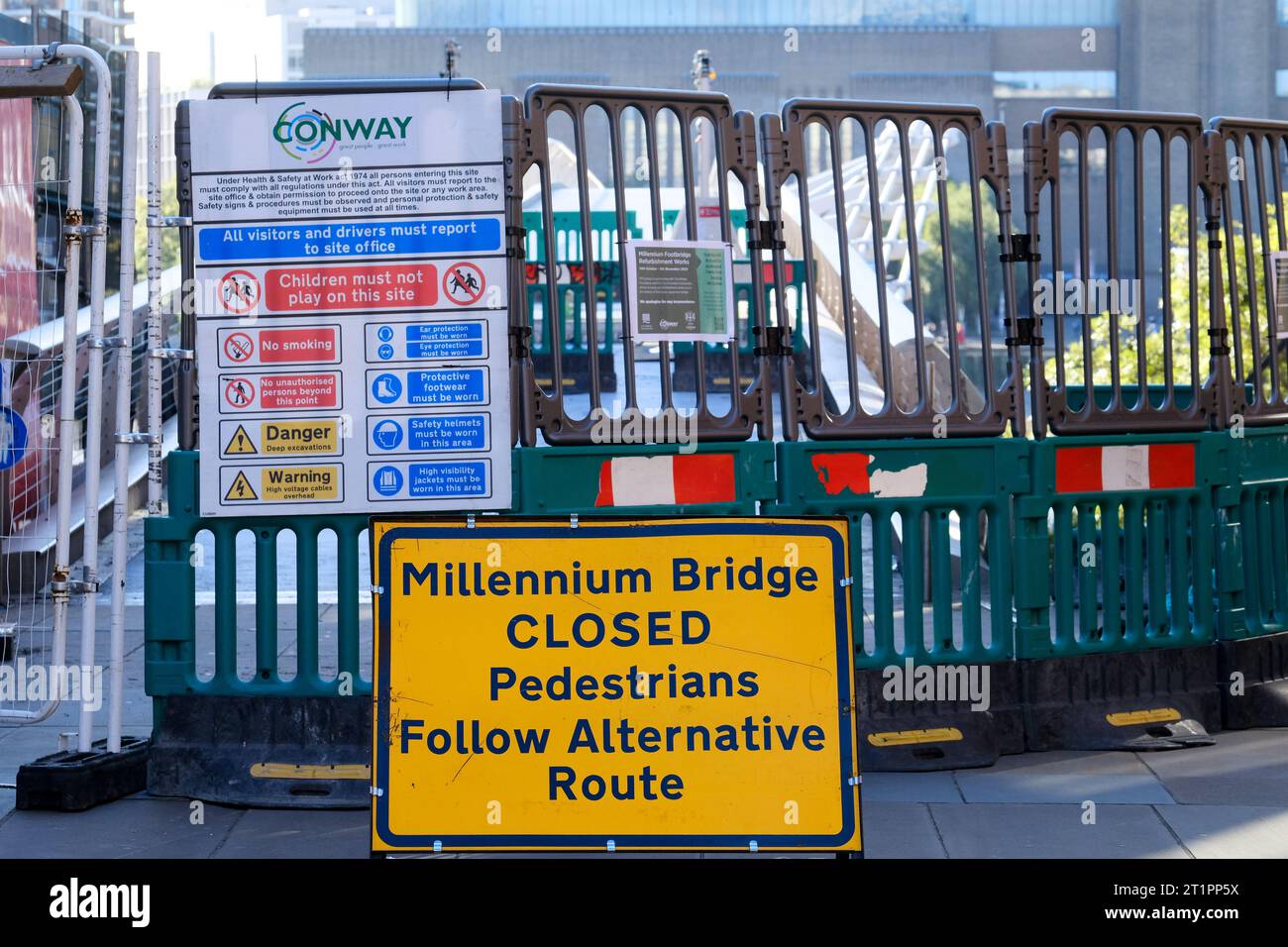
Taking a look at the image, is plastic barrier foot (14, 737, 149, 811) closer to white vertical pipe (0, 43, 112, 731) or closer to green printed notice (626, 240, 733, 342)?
white vertical pipe (0, 43, 112, 731)

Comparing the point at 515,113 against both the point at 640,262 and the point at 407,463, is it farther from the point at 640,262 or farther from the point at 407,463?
the point at 407,463

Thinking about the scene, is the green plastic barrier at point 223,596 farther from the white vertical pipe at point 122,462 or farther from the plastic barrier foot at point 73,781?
the plastic barrier foot at point 73,781

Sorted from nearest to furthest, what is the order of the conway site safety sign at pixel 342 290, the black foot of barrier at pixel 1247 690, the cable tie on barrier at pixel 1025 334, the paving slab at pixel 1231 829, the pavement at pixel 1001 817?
the paving slab at pixel 1231 829
the pavement at pixel 1001 817
the conway site safety sign at pixel 342 290
the cable tie on barrier at pixel 1025 334
the black foot of barrier at pixel 1247 690

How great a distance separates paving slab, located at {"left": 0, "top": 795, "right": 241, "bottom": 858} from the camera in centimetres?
561

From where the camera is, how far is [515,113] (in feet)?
20.9

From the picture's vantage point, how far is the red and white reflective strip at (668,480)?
651 centimetres

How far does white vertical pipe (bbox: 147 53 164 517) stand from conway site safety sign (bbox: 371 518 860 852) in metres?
1.77

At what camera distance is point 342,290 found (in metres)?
6.32

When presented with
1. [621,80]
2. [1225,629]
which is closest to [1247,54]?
[621,80]

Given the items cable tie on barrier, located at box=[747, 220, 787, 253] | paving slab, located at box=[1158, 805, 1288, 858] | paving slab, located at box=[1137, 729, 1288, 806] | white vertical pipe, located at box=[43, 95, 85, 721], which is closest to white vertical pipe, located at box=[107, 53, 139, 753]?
white vertical pipe, located at box=[43, 95, 85, 721]

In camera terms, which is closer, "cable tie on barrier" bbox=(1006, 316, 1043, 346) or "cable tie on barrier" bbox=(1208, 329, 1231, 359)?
"cable tie on barrier" bbox=(1006, 316, 1043, 346)

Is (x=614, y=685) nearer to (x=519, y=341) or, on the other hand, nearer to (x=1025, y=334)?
(x=519, y=341)

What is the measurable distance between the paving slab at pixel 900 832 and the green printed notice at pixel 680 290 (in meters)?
1.94

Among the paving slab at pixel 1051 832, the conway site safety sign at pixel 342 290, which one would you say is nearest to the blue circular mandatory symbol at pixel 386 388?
the conway site safety sign at pixel 342 290
